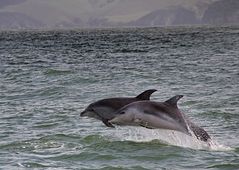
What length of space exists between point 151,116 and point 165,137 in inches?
88.6

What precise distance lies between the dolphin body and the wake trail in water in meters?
0.42

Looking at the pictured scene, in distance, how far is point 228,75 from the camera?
1454 inches

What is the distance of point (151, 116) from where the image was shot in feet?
52.0

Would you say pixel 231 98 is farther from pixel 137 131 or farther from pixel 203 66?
pixel 203 66

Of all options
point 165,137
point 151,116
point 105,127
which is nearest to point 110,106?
point 151,116

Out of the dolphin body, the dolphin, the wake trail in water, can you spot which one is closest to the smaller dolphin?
the dolphin body

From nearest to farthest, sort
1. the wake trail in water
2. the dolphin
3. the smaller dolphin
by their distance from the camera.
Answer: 1. the smaller dolphin
2. the dolphin
3. the wake trail in water

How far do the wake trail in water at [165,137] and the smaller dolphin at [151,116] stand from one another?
1.80ft

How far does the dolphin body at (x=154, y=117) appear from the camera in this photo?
51.9ft

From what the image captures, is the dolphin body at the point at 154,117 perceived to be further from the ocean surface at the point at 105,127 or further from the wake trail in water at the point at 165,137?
the ocean surface at the point at 105,127

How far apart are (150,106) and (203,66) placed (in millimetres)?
29553

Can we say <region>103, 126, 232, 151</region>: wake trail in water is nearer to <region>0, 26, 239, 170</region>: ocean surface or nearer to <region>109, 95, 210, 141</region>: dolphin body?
<region>0, 26, 239, 170</region>: ocean surface

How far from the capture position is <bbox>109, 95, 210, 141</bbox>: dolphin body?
1583 cm

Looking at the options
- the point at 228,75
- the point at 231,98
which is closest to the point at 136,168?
the point at 231,98
